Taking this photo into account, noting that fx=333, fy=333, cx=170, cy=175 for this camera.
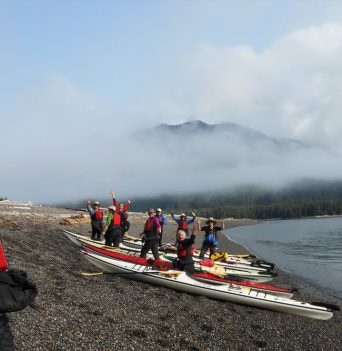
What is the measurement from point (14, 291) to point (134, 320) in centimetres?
550

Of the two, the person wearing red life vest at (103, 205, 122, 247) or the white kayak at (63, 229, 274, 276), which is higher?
the person wearing red life vest at (103, 205, 122, 247)

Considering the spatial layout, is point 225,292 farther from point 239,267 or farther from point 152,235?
point 239,267

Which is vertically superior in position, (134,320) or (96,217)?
(96,217)

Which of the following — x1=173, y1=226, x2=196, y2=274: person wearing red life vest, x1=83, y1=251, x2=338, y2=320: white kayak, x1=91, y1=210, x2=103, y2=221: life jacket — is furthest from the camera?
x1=91, y1=210, x2=103, y2=221: life jacket

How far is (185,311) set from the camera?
10195 millimetres

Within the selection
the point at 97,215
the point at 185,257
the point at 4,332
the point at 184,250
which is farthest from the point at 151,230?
the point at 4,332

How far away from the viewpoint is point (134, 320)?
28.1 feet

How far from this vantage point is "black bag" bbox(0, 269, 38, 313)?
3625 mm

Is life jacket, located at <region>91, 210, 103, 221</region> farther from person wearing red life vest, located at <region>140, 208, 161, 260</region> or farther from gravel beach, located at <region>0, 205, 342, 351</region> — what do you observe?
gravel beach, located at <region>0, 205, 342, 351</region>

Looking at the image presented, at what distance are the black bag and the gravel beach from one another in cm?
317

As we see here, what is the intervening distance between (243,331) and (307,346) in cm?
171

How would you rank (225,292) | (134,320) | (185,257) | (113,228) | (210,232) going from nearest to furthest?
(134,320)
(225,292)
(185,257)
(210,232)
(113,228)

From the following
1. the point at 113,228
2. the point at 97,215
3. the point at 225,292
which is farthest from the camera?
the point at 97,215

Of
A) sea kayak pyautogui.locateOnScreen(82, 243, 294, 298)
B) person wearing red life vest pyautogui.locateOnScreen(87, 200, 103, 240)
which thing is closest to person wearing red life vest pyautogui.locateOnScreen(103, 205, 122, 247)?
person wearing red life vest pyautogui.locateOnScreen(87, 200, 103, 240)
